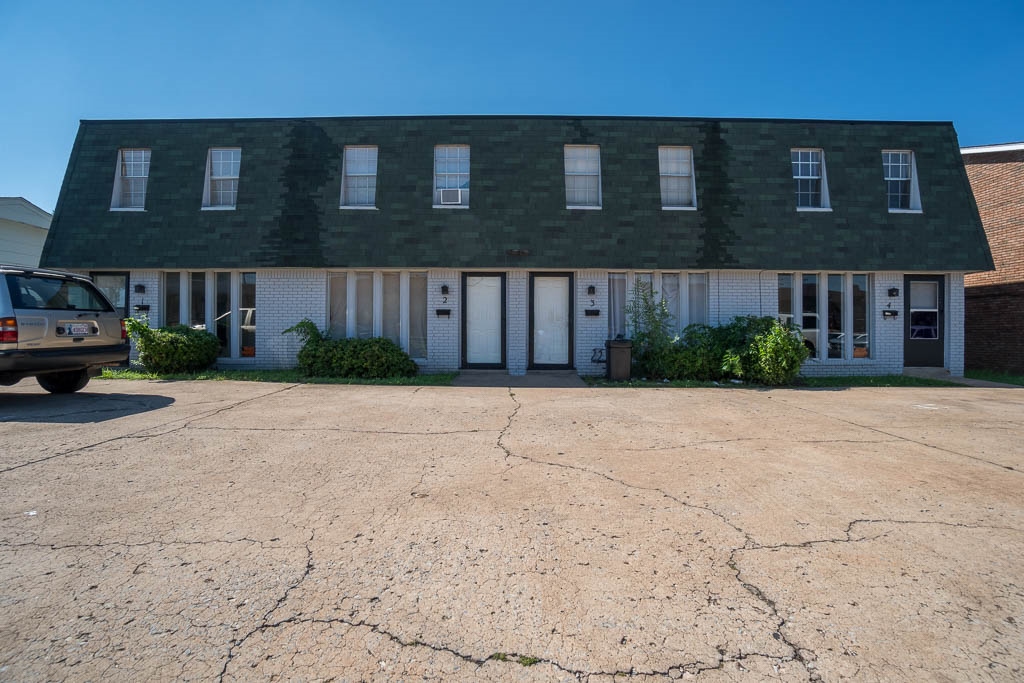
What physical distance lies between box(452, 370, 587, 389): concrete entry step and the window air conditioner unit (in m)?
4.46

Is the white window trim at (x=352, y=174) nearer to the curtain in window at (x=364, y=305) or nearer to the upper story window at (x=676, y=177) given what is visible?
the curtain in window at (x=364, y=305)

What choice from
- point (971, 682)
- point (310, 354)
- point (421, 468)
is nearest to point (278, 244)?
point (310, 354)

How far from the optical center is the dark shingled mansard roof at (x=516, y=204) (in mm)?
12797

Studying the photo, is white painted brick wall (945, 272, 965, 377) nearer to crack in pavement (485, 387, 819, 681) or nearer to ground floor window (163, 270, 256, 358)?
crack in pavement (485, 387, 819, 681)

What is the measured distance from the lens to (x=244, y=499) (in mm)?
4176

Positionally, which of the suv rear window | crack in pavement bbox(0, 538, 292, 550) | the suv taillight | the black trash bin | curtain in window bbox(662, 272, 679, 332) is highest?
curtain in window bbox(662, 272, 679, 332)

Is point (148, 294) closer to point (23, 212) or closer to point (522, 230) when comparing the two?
point (522, 230)

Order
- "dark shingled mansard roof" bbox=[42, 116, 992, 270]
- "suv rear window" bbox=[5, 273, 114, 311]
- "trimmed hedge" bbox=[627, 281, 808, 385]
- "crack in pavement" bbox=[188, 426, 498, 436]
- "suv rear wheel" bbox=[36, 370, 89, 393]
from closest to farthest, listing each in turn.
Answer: "crack in pavement" bbox=[188, 426, 498, 436], "suv rear window" bbox=[5, 273, 114, 311], "suv rear wheel" bbox=[36, 370, 89, 393], "trimmed hedge" bbox=[627, 281, 808, 385], "dark shingled mansard roof" bbox=[42, 116, 992, 270]

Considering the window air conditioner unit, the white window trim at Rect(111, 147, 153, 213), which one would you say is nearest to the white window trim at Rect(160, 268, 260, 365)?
the white window trim at Rect(111, 147, 153, 213)

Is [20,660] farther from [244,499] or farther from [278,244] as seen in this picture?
[278,244]

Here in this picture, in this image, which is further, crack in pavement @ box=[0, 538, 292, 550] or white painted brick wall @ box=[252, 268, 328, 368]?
white painted brick wall @ box=[252, 268, 328, 368]

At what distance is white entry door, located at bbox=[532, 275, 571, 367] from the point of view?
13305mm

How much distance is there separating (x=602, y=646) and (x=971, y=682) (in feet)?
5.23

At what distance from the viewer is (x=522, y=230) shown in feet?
41.8
